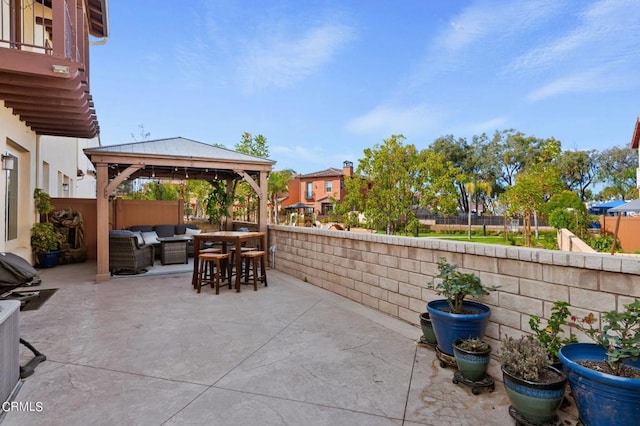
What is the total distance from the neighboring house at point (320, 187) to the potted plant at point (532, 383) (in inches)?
1157

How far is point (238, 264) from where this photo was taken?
19.5ft

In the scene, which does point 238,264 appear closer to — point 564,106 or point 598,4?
point 598,4

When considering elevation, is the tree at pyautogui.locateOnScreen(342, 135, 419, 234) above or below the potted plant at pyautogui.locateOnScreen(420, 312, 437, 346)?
above

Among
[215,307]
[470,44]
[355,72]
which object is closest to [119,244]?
[215,307]

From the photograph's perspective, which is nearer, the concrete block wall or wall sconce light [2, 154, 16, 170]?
the concrete block wall

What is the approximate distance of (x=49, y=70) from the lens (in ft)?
15.2

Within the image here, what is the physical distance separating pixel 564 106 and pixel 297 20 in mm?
25863

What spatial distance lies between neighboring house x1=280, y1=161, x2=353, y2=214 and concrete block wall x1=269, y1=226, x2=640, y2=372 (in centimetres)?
2617

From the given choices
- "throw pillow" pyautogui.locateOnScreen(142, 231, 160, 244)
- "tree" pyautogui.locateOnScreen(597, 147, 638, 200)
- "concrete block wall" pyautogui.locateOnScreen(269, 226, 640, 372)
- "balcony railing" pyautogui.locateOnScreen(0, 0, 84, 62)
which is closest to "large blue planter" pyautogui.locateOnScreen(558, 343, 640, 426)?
"concrete block wall" pyautogui.locateOnScreen(269, 226, 640, 372)

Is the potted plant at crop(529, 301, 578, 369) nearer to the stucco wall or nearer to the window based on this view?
the stucco wall

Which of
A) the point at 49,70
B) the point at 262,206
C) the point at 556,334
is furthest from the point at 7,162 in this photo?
the point at 556,334

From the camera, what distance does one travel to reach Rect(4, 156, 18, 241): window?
6449 mm

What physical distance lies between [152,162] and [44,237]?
3.19 m

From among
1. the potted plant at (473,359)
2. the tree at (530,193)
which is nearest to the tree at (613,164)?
the tree at (530,193)
